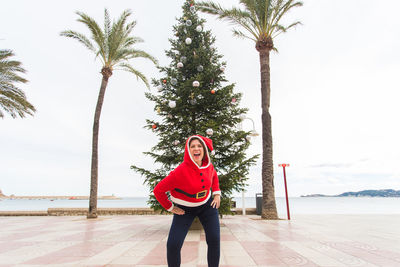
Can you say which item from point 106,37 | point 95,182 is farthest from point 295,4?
point 95,182

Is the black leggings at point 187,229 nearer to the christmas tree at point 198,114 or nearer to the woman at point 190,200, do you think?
the woman at point 190,200

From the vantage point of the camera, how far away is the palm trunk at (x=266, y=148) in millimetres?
11055

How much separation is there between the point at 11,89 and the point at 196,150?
15849 mm

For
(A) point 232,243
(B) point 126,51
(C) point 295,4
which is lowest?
(A) point 232,243

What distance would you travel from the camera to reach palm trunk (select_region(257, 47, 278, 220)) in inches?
435

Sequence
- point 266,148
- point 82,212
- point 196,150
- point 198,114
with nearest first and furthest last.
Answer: point 196,150 < point 198,114 < point 266,148 < point 82,212

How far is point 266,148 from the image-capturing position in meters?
11.5

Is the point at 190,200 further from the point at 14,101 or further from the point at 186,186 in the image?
the point at 14,101

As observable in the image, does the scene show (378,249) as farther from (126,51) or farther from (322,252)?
(126,51)

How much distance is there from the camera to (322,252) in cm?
462

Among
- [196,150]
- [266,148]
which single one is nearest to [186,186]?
[196,150]

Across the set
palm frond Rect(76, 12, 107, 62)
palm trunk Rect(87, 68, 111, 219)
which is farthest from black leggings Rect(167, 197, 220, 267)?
palm frond Rect(76, 12, 107, 62)

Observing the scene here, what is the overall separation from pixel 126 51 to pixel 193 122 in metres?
8.76

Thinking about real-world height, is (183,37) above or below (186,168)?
above
